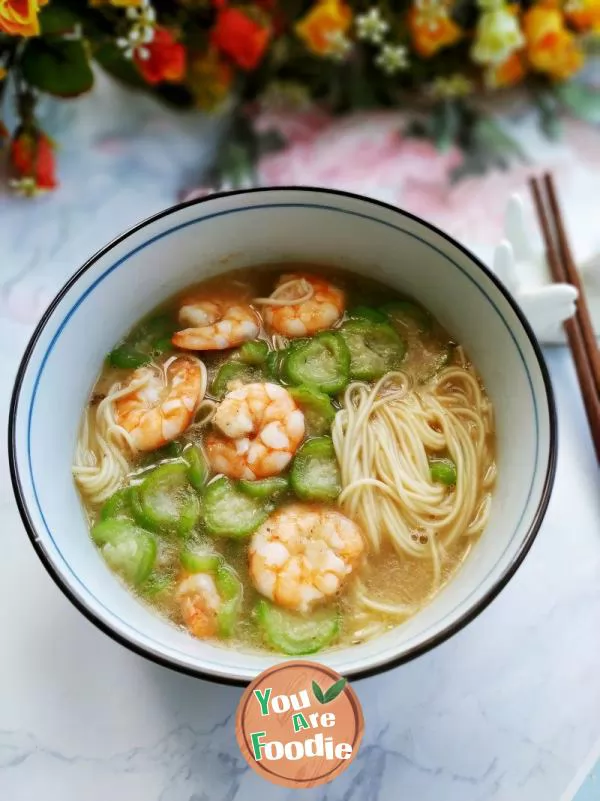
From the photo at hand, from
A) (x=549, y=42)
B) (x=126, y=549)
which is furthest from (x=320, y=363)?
(x=549, y=42)

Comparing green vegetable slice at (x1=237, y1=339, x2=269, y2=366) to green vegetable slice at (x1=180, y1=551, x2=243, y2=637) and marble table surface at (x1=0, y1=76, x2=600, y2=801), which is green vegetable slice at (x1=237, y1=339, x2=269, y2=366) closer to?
green vegetable slice at (x1=180, y1=551, x2=243, y2=637)

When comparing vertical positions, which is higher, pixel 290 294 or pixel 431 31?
pixel 431 31

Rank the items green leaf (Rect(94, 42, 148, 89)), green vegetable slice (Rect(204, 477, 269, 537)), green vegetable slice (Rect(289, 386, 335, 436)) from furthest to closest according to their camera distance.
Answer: green leaf (Rect(94, 42, 148, 89))
green vegetable slice (Rect(289, 386, 335, 436))
green vegetable slice (Rect(204, 477, 269, 537))

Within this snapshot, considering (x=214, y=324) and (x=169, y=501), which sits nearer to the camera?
(x=169, y=501)

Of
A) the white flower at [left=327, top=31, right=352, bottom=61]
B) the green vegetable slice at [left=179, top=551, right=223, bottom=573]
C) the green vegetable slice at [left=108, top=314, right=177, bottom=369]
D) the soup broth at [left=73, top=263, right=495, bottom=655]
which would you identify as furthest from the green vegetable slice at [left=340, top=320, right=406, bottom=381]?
the white flower at [left=327, top=31, right=352, bottom=61]

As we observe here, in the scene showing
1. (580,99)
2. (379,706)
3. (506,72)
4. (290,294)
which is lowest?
Answer: (379,706)

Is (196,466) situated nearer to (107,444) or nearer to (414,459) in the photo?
(107,444)

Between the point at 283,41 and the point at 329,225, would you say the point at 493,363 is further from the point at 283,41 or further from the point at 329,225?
the point at 283,41
